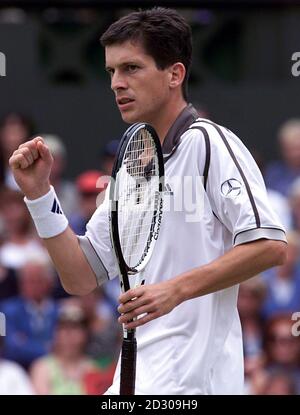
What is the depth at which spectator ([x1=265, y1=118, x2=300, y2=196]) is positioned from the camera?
306 inches

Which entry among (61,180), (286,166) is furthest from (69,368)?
(286,166)

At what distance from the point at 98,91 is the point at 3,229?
4.85ft

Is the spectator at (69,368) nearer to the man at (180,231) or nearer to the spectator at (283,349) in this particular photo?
the spectator at (283,349)

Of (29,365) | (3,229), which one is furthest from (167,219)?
(3,229)

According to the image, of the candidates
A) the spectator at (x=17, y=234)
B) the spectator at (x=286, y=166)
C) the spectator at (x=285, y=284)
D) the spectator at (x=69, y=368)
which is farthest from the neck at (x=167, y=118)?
the spectator at (x=286, y=166)

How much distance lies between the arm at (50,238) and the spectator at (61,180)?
141 inches

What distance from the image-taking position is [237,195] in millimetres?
3498

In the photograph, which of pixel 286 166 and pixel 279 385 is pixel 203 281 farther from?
pixel 286 166

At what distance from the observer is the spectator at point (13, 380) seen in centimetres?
657

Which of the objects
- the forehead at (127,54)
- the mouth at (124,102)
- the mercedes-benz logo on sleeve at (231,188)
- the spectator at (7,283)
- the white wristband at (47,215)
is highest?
the forehead at (127,54)

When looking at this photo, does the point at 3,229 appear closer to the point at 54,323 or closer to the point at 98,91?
the point at 54,323

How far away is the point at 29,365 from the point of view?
679 centimetres

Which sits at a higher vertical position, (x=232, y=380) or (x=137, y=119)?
(x=137, y=119)

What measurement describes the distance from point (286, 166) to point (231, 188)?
4446mm
